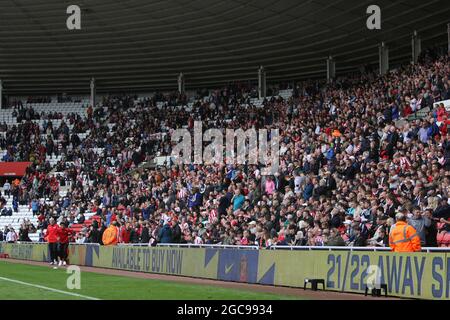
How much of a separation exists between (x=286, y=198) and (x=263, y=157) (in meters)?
6.41

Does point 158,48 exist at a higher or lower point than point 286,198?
higher

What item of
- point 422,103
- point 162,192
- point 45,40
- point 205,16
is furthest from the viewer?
point 45,40

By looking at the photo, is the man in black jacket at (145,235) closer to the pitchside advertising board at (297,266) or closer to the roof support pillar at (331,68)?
the pitchside advertising board at (297,266)

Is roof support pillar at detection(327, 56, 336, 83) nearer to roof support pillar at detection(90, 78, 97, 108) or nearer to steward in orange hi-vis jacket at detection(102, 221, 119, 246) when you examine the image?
roof support pillar at detection(90, 78, 97, 108)

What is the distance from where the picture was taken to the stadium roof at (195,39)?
38.8m

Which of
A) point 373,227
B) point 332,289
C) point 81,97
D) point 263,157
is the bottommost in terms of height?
point 332,289

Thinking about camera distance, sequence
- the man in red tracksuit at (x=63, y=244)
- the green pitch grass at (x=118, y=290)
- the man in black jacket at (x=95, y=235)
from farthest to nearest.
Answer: the man in black jacket at (x=95, y=235) < the man in red tracksuit at (x=63, y=244) < the green pitch grass at (x=118, y=290)

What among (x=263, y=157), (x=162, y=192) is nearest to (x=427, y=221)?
(x=263, y=157)

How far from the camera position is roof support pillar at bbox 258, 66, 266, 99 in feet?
162

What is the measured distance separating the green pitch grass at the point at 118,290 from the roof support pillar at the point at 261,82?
29687 mm

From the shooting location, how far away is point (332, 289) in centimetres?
1697

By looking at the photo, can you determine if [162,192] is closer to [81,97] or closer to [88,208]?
[88,208]

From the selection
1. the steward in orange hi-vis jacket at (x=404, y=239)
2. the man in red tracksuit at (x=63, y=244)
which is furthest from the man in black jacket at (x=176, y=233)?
the steward in orange hi-vis jacket at (x=404, y=239)

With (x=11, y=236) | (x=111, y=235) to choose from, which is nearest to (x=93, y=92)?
(x=11, y=236)
